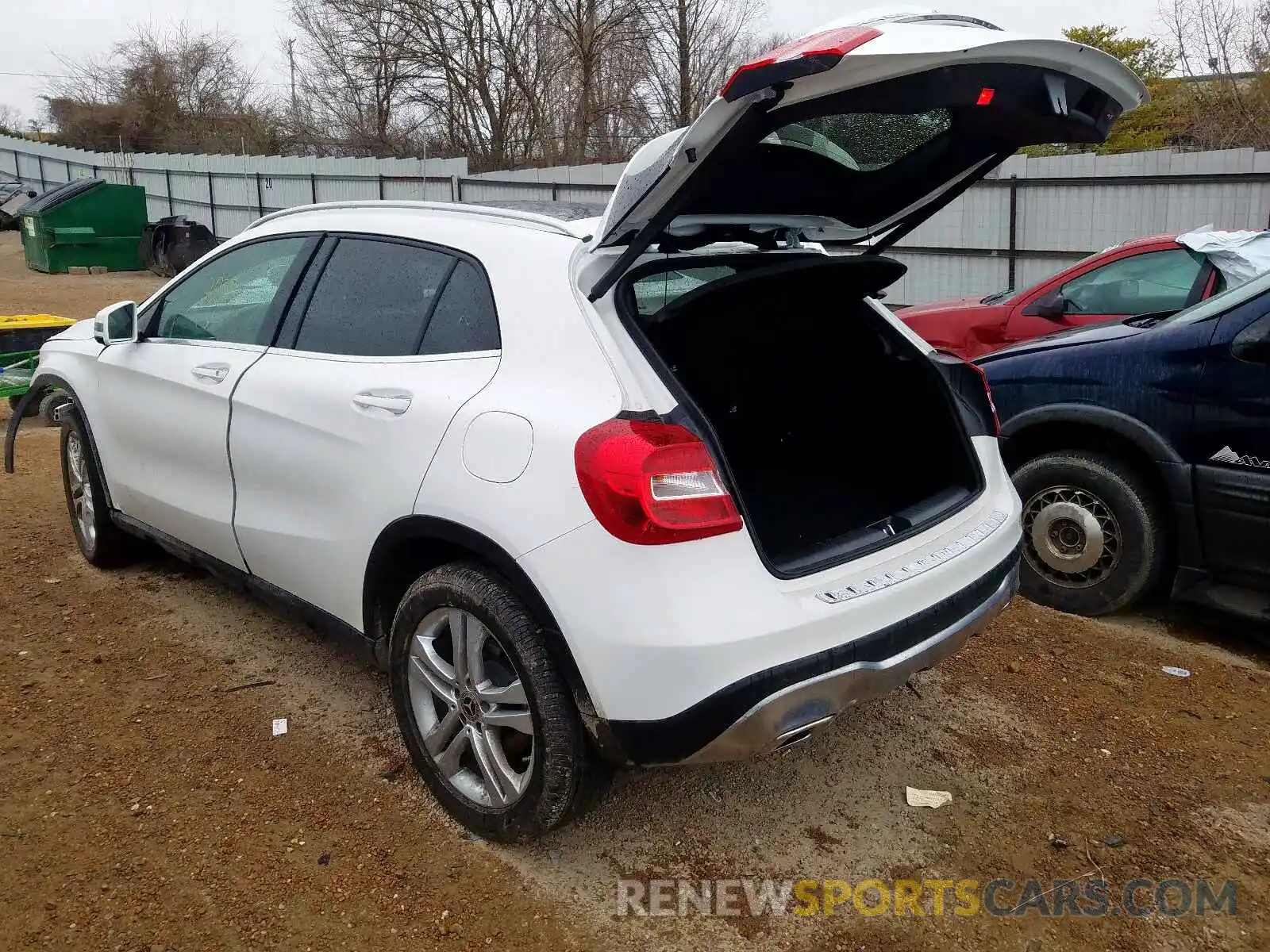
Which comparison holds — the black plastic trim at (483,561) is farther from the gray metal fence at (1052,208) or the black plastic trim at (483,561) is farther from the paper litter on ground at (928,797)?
the gray metal fence at (1052,208)

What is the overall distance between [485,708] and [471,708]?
Result: 0.06 m

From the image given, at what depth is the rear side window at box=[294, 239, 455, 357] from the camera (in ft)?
9.93

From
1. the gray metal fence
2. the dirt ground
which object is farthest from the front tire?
the gray metal fence

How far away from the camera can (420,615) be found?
9.27ft

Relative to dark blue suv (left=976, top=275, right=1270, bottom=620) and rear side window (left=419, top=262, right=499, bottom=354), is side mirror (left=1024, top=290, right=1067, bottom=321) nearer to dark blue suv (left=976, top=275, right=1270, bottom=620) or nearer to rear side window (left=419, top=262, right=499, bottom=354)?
dark blue suv (left=976, top=275, right=1270, bottom=620)

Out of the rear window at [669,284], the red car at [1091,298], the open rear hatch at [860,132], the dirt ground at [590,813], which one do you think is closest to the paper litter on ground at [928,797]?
the dirt ground at [590,813]

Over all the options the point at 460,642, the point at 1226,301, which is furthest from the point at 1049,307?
the point at 460,642

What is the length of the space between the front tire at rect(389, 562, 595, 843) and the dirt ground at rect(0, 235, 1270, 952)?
168 millimetres

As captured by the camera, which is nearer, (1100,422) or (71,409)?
(1100,422)

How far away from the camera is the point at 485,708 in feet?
8.90

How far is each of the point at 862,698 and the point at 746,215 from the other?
147 cm

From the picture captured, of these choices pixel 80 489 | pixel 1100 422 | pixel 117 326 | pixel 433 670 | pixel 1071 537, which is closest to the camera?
pixel 433 670

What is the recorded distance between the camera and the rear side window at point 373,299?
9.93 feet

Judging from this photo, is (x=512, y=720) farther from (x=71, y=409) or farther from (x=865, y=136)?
(x=71, y=409)
